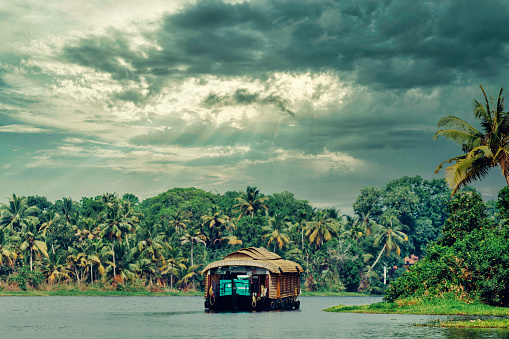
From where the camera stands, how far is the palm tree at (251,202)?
9444cm

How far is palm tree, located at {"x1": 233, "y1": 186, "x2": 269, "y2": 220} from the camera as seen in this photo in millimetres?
94438

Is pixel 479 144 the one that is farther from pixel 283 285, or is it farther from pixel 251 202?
pixel 251 202

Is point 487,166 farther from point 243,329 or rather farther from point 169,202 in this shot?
point 169,202

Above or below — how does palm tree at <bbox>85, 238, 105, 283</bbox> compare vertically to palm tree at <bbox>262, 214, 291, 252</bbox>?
below

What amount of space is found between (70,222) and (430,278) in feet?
202

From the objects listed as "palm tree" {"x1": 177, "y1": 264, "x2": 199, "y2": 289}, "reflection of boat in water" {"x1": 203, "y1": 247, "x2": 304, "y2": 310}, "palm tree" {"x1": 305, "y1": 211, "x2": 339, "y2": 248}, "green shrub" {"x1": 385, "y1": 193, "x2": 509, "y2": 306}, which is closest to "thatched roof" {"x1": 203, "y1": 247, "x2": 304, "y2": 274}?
"reflection of boat in water" {"x1": 203, "y1": 247, "x2": 304, "y2": 310}

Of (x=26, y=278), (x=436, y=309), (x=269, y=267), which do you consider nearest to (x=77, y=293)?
(x=26, y=278)

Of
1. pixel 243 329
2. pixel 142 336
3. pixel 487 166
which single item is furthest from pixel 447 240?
pixel 142 336

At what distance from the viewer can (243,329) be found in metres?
25.9

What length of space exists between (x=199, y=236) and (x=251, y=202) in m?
11.1

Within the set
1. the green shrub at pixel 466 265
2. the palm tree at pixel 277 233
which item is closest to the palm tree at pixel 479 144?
the green shrub at pixel 466 265

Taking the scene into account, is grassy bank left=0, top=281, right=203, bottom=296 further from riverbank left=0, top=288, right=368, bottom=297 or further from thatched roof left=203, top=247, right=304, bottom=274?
thatched roof left=203, top=247, right=304, bottom=274

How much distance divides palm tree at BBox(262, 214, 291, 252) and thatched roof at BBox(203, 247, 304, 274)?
3944 cm

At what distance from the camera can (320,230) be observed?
292 feet
